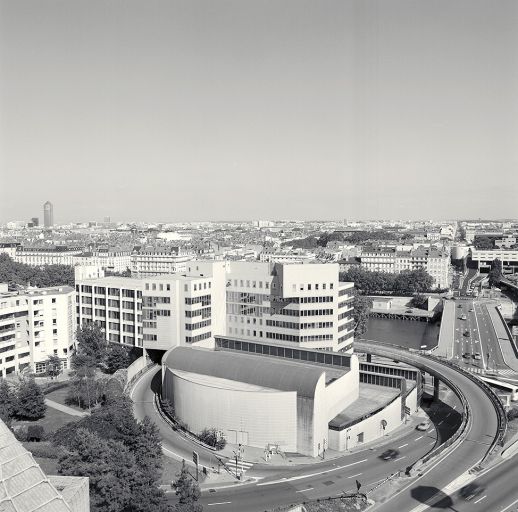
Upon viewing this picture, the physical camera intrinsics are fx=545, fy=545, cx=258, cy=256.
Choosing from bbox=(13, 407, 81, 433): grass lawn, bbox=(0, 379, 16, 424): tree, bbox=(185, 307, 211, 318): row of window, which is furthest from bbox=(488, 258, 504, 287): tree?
bbox=(0, 379, 16, 424): tree

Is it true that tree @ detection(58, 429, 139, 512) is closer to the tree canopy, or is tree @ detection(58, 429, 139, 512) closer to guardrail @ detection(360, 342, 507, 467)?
guardrail @ detection(360, 342, 507, 467)

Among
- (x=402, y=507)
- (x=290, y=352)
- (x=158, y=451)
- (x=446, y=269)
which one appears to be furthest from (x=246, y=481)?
(x=446, y=269)

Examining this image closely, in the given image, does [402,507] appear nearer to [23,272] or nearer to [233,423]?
[233,423]

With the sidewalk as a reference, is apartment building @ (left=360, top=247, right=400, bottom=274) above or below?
above

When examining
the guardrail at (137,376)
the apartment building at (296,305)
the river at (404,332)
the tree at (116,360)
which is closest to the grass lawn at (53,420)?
the guardrail at (137,376)

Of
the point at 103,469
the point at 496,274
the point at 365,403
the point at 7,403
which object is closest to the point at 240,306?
the point at 365,403

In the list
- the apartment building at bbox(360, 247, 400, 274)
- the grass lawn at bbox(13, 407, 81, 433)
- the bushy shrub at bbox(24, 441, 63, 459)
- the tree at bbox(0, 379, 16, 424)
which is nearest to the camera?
the bushy shrub at bbox(24, 441, 63, 459)

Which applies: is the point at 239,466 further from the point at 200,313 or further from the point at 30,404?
the point at 200,313
